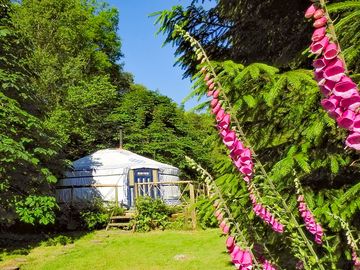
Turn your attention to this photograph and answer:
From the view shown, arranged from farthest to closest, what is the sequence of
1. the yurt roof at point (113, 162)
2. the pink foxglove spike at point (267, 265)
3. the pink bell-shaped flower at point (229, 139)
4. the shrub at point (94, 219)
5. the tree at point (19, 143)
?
1. the yurt roof at point (113, 162)
2. the shrub at point (94, 219)
3. the tree at point (19, 143)
4. the pink foxglove spike at point (267, 265)
5. the pink bell-shaped flower at point (229, 139)

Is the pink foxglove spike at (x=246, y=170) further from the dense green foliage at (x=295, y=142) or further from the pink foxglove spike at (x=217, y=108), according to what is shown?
the dense green foliage at (x=295, y=142)

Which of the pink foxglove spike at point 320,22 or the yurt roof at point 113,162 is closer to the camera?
the pink foxglove spike at point 320,22

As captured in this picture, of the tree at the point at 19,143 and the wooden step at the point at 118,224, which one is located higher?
the tree at the point at 19,143

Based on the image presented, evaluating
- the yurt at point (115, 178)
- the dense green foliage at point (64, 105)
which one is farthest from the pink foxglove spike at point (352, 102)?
the yurt at point (115, 178)

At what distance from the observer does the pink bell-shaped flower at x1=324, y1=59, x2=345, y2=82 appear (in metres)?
1.21

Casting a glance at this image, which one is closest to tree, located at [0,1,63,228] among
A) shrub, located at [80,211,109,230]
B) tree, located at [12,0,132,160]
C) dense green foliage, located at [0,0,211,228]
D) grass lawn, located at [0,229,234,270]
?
dense green foliage, located at [0,0,211,228]

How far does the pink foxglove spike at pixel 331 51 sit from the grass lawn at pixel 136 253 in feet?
28.3

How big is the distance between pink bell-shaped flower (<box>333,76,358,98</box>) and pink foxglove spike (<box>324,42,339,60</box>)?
0.08m

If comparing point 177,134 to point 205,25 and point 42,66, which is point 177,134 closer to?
point 42,66

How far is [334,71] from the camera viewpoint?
1.22 metres

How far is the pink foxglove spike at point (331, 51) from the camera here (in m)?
1.24

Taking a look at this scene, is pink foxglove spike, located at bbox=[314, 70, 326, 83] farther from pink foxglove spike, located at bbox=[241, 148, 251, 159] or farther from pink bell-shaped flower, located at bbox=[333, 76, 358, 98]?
pink foxglove spike, located at bbox=[241, 148, 251, 159]

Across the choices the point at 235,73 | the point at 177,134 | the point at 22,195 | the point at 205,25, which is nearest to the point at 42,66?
the point at 177,134

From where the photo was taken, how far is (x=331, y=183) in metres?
4.01
